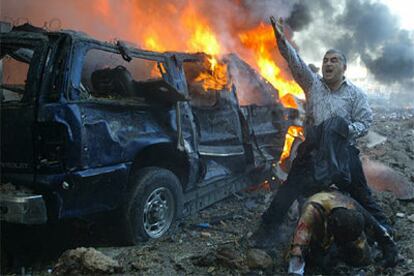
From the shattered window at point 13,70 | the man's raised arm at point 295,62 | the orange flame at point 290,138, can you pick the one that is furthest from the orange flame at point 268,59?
the shattered window at point 13,70

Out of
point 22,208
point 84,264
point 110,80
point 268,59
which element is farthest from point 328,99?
point 268,59

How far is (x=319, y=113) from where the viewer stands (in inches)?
186

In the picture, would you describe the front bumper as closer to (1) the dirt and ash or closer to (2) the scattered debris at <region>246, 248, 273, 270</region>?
(1) the dirt and ash

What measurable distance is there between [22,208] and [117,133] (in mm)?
1133

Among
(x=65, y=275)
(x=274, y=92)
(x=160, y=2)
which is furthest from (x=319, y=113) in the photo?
(x=160, y=2)

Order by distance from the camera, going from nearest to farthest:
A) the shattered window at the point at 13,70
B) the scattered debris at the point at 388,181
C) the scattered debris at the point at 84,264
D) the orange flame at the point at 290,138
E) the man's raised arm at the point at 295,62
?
the scattered debris at the point at 84,264 < the shattered window at the point at 13,70 < the man's raised arm at the point at 295,62 < the scattered debris at the point at 388,181 < the orange flame at the point at 290,138

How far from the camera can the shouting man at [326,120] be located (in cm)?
453

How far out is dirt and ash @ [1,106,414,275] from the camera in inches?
147

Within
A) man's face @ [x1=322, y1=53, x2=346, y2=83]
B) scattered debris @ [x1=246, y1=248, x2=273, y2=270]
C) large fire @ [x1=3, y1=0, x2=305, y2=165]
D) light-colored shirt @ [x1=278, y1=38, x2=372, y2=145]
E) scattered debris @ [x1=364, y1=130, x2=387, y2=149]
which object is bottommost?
scattered debris @ [x1=246, y1=248, x2=273, y2=270]

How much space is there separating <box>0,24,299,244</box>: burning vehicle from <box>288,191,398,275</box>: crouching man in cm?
165

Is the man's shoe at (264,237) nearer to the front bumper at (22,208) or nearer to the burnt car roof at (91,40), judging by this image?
the front bumper at (22,208)

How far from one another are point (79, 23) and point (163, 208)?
7334mm

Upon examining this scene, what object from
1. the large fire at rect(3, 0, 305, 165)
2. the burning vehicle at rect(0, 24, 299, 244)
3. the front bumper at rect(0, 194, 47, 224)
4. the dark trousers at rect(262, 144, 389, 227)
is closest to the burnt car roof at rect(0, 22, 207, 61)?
the burning vehicle at rect(0, 24, 299, 244)

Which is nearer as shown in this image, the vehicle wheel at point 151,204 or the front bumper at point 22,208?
the front bumper at point 22,208
